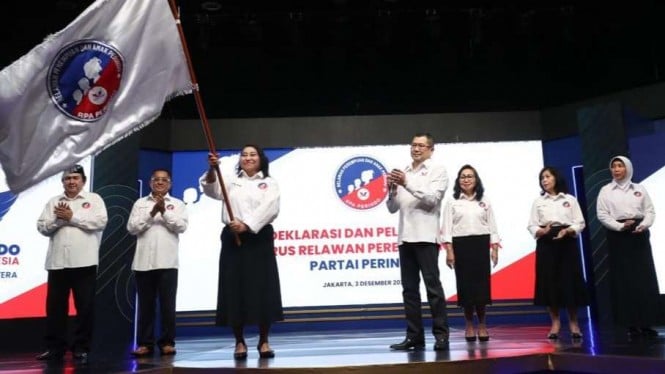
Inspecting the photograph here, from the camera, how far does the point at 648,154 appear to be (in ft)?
25.5

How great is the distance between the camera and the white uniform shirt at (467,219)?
517 centimetres

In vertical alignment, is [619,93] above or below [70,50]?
above

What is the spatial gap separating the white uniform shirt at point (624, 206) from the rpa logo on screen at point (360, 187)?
323cm

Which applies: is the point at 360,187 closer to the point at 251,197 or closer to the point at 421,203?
the point at 421,203

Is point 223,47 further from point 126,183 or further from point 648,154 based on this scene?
point 648,154

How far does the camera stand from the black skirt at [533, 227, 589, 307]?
525 cm

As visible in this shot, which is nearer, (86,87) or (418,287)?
(86,87)

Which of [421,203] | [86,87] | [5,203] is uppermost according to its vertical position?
[86,87]

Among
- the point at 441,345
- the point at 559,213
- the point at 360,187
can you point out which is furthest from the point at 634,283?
the point at 360,187

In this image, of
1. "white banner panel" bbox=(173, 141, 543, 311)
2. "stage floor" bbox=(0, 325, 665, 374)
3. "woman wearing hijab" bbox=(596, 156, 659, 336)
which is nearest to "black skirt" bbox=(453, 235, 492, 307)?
"stage floor" bbox=(0, 325, 665, 374)

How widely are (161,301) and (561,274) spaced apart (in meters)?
3.23

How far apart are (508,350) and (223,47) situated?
6.55m

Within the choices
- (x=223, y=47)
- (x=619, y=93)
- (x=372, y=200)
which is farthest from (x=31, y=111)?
(x=619, y=93)

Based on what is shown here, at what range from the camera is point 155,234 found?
16.3 feet
